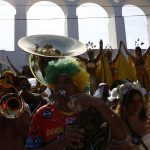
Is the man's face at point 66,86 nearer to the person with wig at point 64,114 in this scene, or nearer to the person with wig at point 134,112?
the person with wig at point 64,114

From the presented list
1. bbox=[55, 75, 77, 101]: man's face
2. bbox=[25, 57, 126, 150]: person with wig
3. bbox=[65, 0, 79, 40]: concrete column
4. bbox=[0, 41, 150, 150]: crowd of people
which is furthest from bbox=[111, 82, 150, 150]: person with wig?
bbox=[65, 0, 79, 40]: concrete column

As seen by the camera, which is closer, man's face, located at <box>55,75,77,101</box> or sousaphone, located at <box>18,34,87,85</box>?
man's face, located at <box>55,75,77,101</box>

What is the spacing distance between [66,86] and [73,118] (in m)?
Answer: 0.23

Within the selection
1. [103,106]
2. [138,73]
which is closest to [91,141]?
[103,106]

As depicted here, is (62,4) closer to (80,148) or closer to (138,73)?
(138,73)

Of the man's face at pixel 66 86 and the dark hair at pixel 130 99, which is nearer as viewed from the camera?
the man's face at pixel 66 86

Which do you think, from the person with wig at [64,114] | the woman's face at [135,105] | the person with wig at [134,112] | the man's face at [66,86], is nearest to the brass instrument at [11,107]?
the person with wig at [64,114]

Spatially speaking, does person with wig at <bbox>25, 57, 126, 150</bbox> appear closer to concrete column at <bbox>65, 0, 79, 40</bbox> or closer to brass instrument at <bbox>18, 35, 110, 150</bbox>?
brass instrument at <bbox>18, 35, 110, 150</bbox>

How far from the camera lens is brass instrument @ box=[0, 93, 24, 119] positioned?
114 inches

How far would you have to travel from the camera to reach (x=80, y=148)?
7.47ft

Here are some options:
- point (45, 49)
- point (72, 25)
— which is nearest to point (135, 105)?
point (45, 49)

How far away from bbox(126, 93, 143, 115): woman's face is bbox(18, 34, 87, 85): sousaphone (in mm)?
1007

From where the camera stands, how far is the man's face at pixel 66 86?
104 inches

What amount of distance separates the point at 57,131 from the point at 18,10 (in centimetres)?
1659
